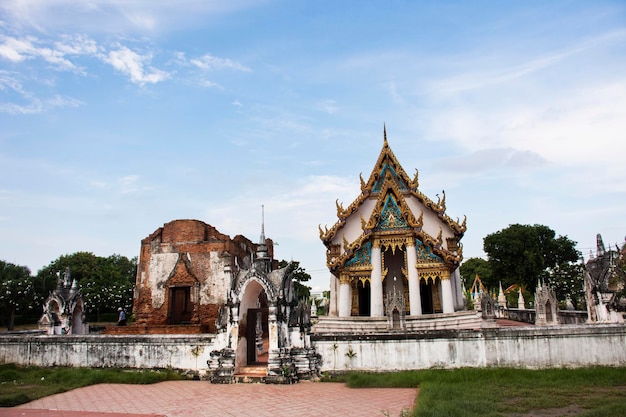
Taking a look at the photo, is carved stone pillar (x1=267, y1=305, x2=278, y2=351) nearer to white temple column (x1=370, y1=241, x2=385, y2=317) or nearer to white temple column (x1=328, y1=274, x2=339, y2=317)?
white temple column (x1=370, y1=241, x2=385, y2=317)

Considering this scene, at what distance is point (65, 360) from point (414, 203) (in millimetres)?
14990

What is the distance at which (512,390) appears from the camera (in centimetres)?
919

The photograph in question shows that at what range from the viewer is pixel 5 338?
1461cm

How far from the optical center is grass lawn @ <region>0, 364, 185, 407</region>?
10.8 metres

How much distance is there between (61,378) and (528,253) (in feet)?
139

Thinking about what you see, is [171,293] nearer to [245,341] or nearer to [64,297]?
[64,297]

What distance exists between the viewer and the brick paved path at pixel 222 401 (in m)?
8.16

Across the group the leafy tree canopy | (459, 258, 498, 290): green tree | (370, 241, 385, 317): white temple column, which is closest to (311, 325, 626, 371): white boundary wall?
(370, 241, 385, 317): white temple column

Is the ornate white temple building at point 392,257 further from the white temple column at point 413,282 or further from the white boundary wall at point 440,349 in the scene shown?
the white boundary wall at point 440,349

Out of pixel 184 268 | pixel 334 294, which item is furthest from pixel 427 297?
pixel 184 268

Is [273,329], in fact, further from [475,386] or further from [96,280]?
[96,280]

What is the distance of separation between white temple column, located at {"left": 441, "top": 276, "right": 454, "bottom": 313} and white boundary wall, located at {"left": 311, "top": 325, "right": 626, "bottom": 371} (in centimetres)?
771

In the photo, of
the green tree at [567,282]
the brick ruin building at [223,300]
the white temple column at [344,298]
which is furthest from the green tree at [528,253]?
the brick ruin building at [223,300]

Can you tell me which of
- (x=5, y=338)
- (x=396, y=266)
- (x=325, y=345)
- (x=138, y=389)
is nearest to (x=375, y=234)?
(x=396, y=266)
